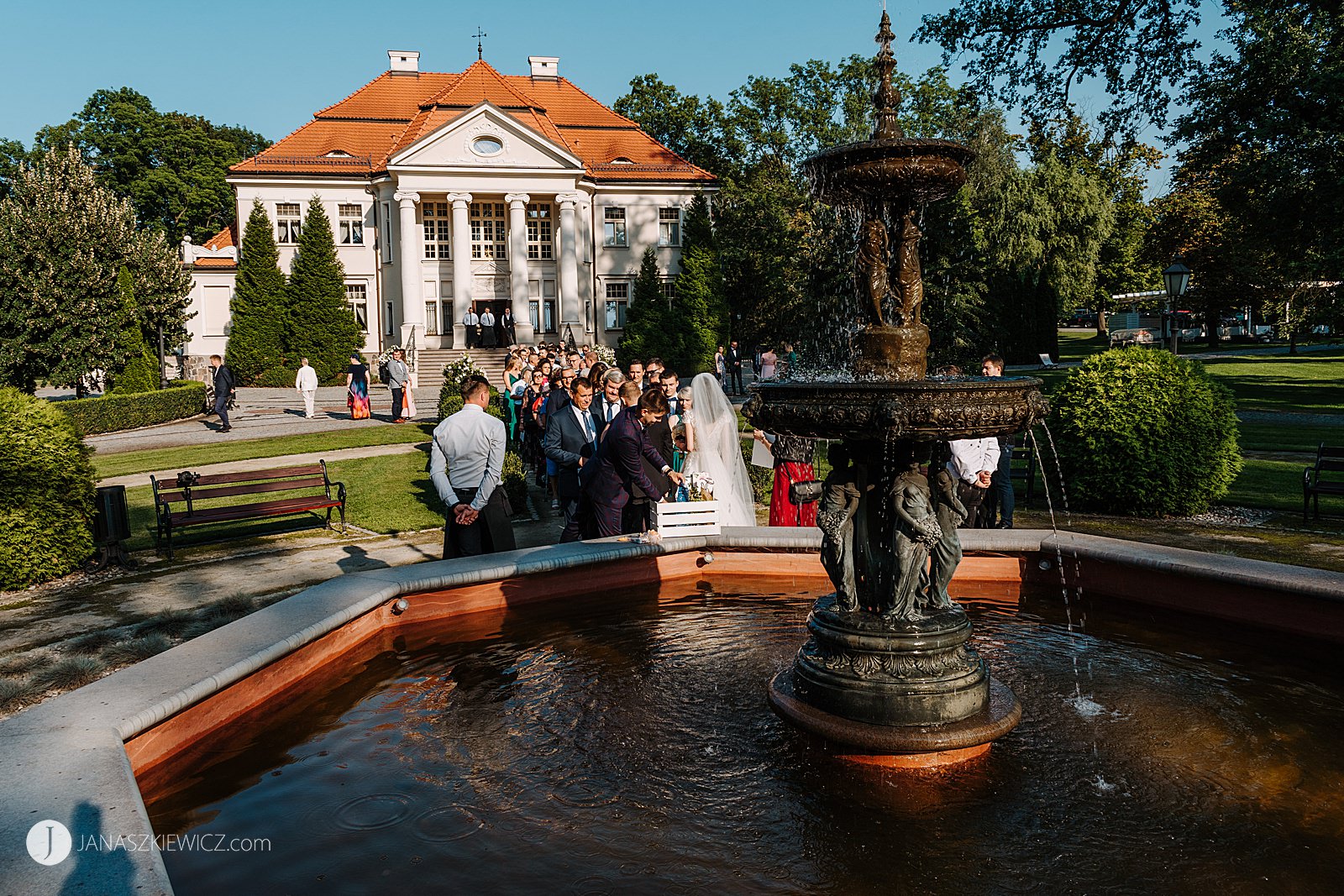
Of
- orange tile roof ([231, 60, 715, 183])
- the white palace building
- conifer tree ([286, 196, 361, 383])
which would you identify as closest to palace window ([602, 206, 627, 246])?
the white palace building

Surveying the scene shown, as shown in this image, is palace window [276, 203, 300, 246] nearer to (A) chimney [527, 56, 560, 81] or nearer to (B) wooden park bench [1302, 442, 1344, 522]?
(A) chimney [527, 56, 560, 81]

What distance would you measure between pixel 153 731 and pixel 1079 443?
36.1 feet

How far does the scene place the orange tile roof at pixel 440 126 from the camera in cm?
4975

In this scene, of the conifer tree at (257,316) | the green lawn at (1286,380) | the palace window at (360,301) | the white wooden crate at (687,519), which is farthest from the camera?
the palace window at (360,301)

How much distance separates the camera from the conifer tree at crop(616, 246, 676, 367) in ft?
144

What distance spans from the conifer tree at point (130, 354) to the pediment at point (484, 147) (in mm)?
18301

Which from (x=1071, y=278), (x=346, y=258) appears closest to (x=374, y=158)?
(x=346, y=258)

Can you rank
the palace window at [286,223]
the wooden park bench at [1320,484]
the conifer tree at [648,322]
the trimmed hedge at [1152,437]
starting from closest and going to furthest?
the wooden park bench at [1320,484] → the trimmed hedge at [1152,437] → the conifer tree at [648,322] → the palace window at [286,223]

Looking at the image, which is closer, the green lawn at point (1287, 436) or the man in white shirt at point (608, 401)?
the man in white shirt at point (608, 401)

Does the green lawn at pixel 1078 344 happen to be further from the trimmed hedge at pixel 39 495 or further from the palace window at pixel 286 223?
the trimmed hedge at pixel 39 495

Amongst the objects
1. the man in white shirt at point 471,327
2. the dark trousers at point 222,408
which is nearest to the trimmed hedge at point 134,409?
Answer: the dark trousers at point 222,408

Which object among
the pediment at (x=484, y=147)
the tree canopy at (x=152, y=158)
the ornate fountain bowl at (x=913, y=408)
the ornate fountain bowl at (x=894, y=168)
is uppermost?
the tree canopy at (x=152, y=158)

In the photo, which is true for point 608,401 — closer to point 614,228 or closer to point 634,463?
point 634,463

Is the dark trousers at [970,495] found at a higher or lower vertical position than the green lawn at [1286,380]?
lower
